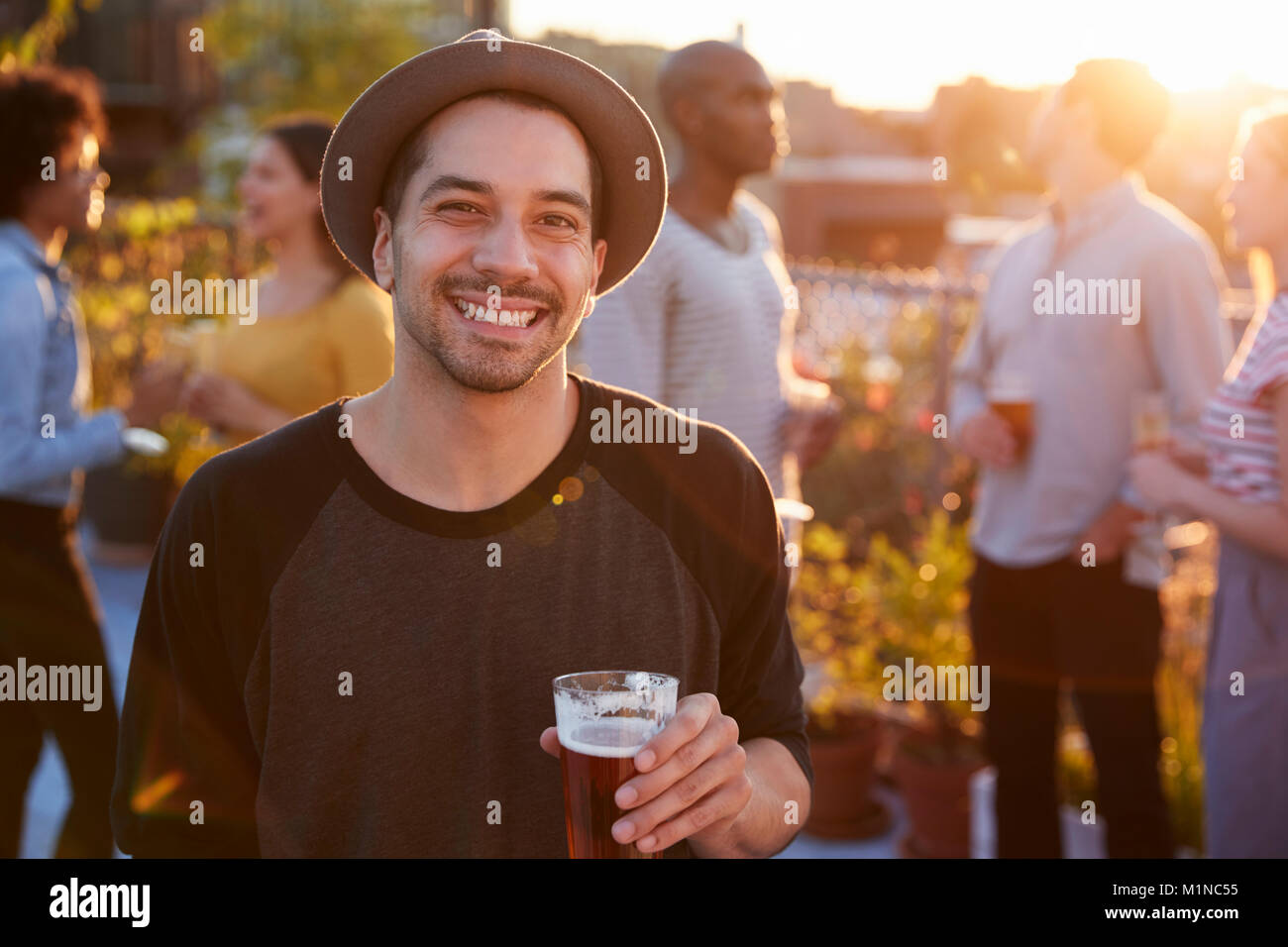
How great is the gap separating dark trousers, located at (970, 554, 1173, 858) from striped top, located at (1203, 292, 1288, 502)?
1.99 feet

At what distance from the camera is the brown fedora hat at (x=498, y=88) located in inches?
67.2

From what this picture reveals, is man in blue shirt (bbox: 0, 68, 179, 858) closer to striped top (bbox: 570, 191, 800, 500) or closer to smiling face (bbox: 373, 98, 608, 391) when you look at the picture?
striped top (bbox: 570, 191, 800, 500)

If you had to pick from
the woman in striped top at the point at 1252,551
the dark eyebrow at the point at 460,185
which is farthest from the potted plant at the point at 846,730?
the dark eyebrow at the point at 460,185

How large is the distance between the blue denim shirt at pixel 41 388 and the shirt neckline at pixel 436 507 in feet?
5.75

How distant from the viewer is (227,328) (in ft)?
11.8

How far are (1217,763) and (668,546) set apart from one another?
1.75m

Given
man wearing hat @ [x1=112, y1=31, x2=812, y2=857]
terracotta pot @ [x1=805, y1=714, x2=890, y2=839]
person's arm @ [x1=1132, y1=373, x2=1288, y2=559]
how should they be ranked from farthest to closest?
terracotta pot @ [x1=805, y1=714, x2=890, y2=839]
person's arm @ [x1=1132, y1=373, x2=1288, y2=559]
man wearing hat @ [x1=112, y1=31, x2=812, y2=857]

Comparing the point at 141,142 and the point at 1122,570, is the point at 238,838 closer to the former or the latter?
the point at 1122,570

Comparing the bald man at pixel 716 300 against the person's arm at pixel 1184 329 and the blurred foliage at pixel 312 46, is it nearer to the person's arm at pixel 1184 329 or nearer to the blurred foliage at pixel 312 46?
the person's arm at pixel 1184 329

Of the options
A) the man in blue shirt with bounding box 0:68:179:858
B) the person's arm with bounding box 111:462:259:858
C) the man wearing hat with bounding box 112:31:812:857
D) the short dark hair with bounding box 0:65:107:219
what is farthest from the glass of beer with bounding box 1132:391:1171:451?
the short dark hair with bounding box 0:65:107:219

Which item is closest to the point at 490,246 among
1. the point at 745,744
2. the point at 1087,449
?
the point at 745,744

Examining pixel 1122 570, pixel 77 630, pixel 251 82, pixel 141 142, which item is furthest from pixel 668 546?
pixel 141 142

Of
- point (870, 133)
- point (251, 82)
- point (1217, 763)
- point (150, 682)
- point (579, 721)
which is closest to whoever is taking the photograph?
point (579, 721)

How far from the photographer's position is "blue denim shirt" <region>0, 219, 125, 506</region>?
3016mm
